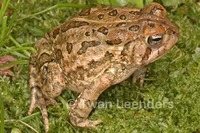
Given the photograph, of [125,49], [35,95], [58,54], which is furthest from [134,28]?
[35,95]

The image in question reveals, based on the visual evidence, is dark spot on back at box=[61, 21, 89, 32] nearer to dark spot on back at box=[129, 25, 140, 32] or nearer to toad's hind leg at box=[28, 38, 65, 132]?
toad's hind leg at box=[28, 38, 65, 132]

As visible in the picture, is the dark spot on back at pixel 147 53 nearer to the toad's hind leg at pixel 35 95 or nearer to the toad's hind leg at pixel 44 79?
the toad's hind leg at pixel 44 79

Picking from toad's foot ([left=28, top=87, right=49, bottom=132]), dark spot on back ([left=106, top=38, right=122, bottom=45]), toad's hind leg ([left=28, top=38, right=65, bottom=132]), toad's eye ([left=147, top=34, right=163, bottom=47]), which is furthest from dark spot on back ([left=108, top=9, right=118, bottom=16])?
toad's foot ([left=28, top=87, right=49, bottom=132])

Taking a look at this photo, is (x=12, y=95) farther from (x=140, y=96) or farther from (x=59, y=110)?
(x=140, y=96)

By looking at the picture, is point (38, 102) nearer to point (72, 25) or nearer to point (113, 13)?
point (72, 25)

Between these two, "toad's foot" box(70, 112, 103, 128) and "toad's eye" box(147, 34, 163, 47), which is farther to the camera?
"toad's foot" box(70, 112, 103, 128)

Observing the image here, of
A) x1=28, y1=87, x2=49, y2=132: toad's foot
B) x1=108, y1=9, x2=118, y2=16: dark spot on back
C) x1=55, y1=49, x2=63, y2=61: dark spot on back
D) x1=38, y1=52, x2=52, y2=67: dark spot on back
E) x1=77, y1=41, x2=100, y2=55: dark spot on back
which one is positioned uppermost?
x1=108, y1=9, x2=118, y2=16: dark spot on back
